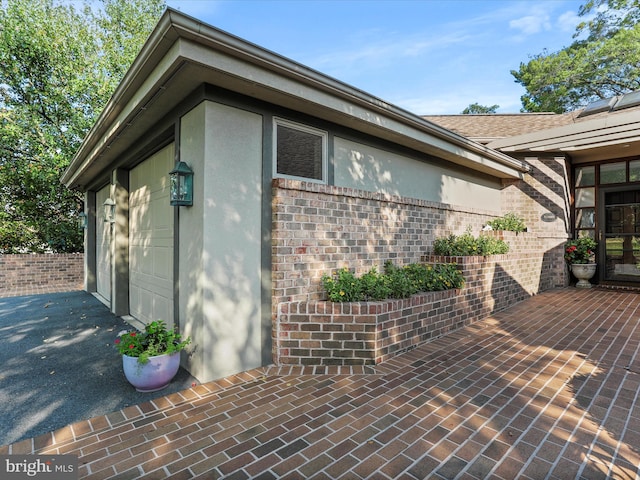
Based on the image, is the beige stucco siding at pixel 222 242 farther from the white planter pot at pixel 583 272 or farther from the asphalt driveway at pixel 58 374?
the white planter pot at pixel 583 272

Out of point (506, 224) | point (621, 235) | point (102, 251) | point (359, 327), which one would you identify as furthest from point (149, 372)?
point (621, 235)

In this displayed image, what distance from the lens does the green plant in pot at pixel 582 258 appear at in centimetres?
794

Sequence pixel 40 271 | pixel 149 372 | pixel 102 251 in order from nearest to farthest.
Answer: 1. pixel 149 372
2. pixel 102 251
3. pixel 40 271

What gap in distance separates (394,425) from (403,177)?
397cm

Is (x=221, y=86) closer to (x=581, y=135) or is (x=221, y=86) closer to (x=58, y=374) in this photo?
(x=58, y=374)

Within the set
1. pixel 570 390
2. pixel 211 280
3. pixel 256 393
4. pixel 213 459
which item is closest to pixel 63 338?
pixel 211 280

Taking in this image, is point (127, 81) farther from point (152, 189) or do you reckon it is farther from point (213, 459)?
point (213, 459)

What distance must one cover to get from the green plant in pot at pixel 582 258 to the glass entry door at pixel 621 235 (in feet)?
1.10

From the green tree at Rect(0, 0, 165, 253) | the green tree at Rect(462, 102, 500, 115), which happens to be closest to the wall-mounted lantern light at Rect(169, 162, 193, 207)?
the green tree at Rect(0, 0, 165, 253)

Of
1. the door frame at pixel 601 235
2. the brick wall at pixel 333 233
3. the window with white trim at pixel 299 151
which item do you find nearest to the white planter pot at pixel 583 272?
the door frame at pixel 601 235

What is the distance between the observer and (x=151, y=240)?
191 inches

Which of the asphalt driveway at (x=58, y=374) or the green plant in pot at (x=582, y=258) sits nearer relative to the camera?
the asphalt driveway at (x=58, y=374)

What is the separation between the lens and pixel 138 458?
2.02m

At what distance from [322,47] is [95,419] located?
889 centimetres
